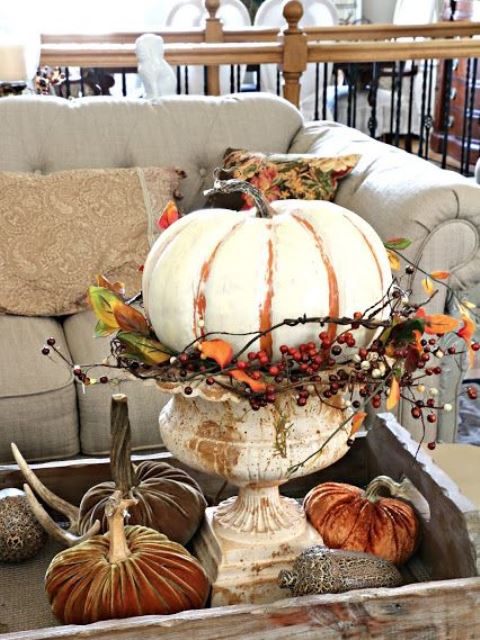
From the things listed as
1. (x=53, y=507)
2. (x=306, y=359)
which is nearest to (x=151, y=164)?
(x=53, y=507)

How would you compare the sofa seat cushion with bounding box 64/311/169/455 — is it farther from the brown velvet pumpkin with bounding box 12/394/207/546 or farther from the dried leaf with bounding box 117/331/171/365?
the dried leaf with bounding box 117/331/171/365

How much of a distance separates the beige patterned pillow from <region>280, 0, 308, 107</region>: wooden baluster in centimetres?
144

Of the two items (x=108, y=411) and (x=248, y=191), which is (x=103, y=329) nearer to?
(x=248, y=191)

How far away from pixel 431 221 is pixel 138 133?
3.04ft

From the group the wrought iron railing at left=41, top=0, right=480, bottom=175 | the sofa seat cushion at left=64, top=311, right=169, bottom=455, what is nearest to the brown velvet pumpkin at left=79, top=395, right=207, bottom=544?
the sofa seat cushion at left=64, top=311, right=169, bottom=455

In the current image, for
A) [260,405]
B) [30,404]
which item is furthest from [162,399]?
[260,405]

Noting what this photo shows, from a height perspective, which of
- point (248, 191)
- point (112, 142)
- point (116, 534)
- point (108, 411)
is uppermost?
point (248, 191)

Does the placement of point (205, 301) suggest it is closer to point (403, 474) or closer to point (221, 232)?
point (221, 232)

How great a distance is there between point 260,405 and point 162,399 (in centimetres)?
106

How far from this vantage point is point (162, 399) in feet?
6.61

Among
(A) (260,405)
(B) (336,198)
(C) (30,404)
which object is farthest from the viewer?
(B) (336,198)

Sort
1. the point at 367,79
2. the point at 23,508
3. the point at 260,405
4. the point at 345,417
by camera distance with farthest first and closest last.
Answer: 1. the point at 367,79
2. the point at 23,508
3. the point at 345,417
4. the point at 260,405

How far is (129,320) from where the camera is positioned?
1.06 metres

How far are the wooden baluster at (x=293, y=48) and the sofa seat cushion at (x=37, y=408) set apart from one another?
2.05m
